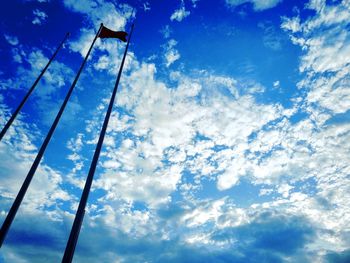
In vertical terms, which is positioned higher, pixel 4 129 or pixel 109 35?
pixel 109 35

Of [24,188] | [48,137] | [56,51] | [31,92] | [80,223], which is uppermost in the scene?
[56,51]

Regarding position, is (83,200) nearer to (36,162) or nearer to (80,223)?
(80,223)

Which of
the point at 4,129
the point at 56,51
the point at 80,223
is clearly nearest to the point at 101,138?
the point at 80,223

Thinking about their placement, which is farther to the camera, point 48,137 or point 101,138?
point 48,137

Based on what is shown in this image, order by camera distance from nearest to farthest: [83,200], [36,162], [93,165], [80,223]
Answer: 1. [80,223]
2. [83,200]
3. [93,165]
4. [36,162]

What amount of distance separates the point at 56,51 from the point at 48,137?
1009 centimetres

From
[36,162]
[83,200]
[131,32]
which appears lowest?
[83,200]

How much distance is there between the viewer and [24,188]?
12938 millimetres

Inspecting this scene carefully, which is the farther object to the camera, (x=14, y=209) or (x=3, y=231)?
(x=14, y=209)

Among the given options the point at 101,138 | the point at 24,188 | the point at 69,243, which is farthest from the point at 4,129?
the point at 69,243

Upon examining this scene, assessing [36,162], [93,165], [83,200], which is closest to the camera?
[83,200]

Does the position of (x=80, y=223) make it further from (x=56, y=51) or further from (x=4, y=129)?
(x=56, y=51)

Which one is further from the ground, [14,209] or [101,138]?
[101,138]

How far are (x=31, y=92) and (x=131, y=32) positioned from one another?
865cm
